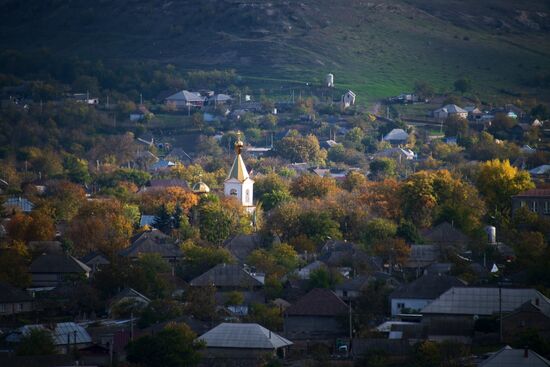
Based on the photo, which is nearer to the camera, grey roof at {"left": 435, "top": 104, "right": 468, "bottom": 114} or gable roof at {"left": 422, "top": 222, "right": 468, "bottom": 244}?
gable roof at {"left": 422, "top": 222, "right": 468, "bottom": 244}

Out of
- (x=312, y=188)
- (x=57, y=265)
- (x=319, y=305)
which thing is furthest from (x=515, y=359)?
(x=312, y=188)

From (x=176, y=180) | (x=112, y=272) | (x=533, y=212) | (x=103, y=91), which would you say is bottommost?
(x=103, y=91)

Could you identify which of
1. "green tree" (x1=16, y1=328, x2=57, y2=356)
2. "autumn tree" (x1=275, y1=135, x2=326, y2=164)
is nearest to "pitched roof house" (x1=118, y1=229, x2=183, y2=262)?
"green tree" (x1=16, y1=328, x2=57, y2=356)

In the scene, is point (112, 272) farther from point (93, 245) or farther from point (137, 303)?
point (93, 245)

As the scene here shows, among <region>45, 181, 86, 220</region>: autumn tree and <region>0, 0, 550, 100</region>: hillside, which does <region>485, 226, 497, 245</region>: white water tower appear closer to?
<region>45, 181, 86, 220</region>: autumn tree

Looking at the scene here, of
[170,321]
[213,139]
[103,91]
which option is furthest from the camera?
[103,91]

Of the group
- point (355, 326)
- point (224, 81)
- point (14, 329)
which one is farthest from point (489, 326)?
point (224, 81)
